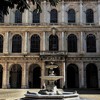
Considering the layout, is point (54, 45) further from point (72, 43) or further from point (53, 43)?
point (72, 43)

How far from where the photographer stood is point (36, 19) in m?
49.8

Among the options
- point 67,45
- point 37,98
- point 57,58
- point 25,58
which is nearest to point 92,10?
point 67,45

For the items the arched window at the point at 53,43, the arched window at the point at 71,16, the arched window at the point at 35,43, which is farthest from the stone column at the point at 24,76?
the arched window at the point at 71,16

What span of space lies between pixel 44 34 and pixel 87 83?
11188mm

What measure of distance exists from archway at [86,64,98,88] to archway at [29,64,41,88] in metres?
8.45

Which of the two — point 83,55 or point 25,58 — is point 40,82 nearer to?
point 25,58

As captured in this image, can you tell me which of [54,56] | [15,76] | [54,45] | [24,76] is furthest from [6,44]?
[54,56]

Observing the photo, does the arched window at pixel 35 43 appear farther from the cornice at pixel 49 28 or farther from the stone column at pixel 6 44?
the stone column at pixel 6 44

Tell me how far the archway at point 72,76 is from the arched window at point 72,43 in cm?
320

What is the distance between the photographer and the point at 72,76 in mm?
50062

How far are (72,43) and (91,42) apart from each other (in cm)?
324

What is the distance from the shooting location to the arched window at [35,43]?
Answer: 4888 cm

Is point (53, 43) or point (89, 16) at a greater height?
point (89, 16)

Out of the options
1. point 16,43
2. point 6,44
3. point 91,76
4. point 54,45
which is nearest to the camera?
point 6,44
